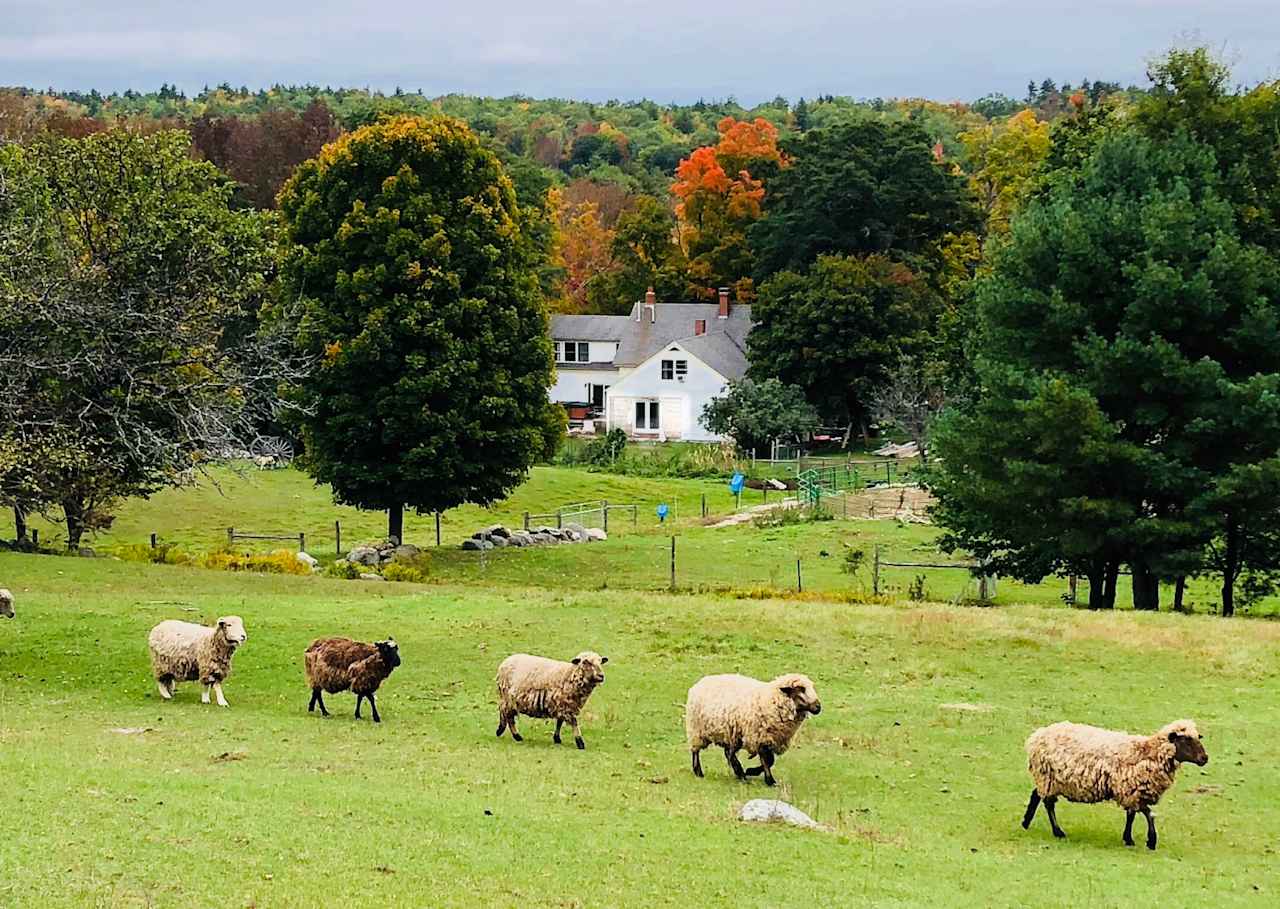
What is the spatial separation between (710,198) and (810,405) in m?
34.5

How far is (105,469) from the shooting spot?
27.5 meters

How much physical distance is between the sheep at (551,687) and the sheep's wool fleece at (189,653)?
4.89m

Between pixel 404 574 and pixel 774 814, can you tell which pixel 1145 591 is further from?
pixel 774 814

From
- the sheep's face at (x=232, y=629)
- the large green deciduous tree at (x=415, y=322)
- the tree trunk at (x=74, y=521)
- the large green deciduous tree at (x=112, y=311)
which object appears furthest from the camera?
the large green deciduous tree at (x=415, y=322)

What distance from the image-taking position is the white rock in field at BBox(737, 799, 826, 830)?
16.5 metres

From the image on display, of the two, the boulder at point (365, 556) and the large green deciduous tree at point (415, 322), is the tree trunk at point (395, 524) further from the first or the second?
the boulder at point (365, 556)

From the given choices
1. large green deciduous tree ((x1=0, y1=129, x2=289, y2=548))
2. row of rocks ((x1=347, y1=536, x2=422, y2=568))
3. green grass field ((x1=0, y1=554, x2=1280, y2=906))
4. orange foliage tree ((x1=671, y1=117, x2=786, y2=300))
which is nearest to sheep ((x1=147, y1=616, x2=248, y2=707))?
green grass field ((x1=0, y1=554, x2=1280, y2=906))

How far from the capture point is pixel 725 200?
117250 mm

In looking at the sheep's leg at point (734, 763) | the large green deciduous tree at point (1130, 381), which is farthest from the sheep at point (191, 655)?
the large green deciduous tree at point (1130, 381)

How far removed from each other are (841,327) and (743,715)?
7073cm

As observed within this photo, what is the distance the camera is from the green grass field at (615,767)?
1381cm

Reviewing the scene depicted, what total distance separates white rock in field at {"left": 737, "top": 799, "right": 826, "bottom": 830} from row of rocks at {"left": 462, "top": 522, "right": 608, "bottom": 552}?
114 feet

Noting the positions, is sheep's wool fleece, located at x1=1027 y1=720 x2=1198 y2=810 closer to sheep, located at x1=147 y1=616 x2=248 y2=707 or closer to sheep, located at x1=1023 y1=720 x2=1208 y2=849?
sheep, located at x1=1023 y1=720 x2=1208 y2=849

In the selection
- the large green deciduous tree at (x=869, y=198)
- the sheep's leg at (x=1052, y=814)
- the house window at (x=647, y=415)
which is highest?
the large green deciduous tree at (x=869, y=198)
